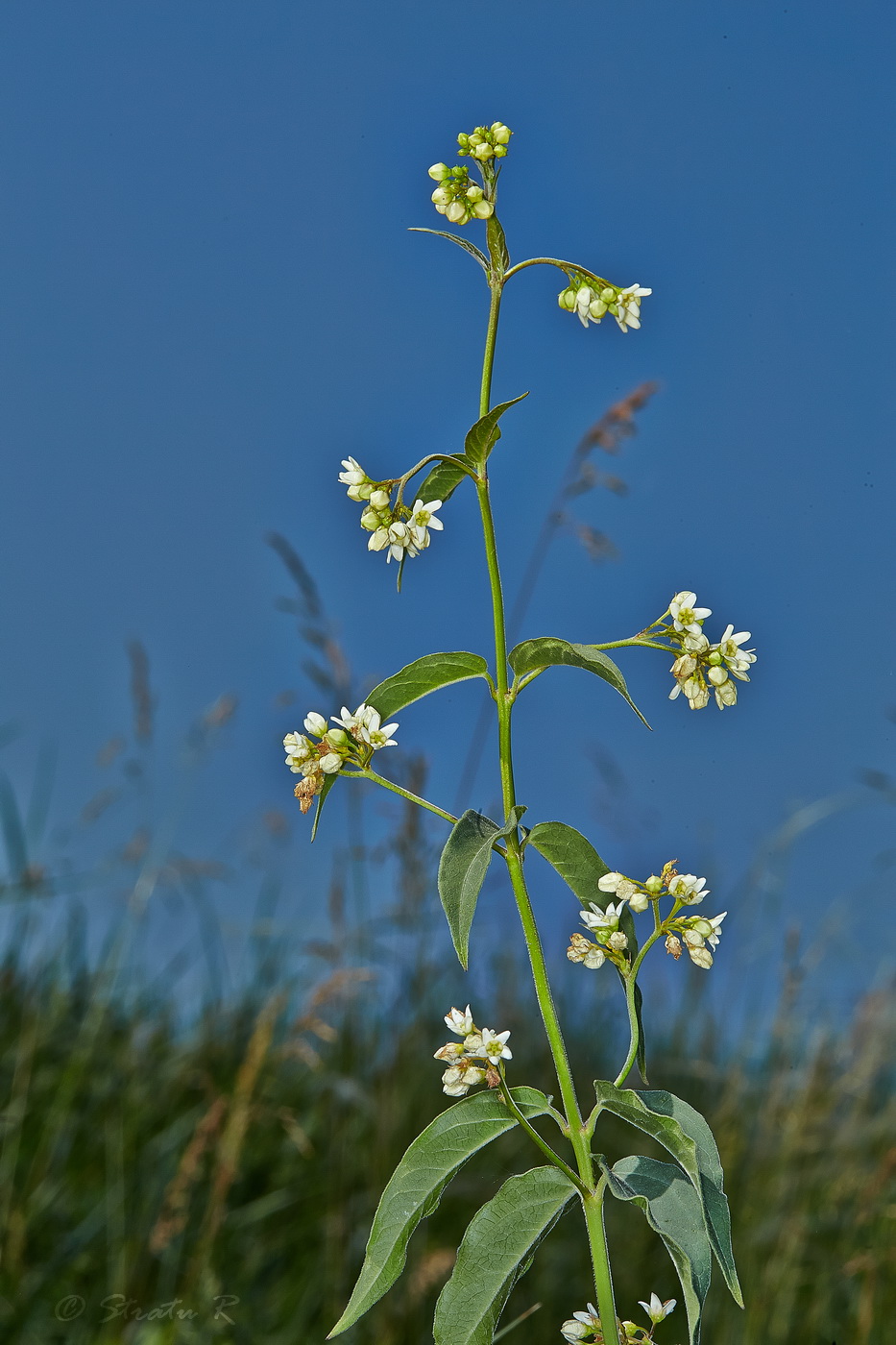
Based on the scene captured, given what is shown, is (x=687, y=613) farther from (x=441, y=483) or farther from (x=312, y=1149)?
(x=312, y=1149)

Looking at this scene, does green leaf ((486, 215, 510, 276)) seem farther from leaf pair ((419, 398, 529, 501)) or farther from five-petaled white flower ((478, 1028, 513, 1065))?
five-petaled white flower ((478, 1028, 513, 1065))

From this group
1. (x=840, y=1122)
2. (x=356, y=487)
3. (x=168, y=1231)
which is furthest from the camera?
(x=840, y=1122)

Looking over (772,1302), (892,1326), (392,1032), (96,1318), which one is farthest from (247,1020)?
A: (892,1326)

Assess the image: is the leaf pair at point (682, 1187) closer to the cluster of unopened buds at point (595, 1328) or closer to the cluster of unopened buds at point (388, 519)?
the cluster of unopened buds at point (595, 1328)

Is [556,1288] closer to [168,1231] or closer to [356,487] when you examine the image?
[168,1231]

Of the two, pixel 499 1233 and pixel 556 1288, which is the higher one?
pixel 499 1233

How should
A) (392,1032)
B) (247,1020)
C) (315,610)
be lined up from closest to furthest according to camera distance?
(315,610), (392,1032), (247,1020)

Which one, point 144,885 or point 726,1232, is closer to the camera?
point 726,1232
